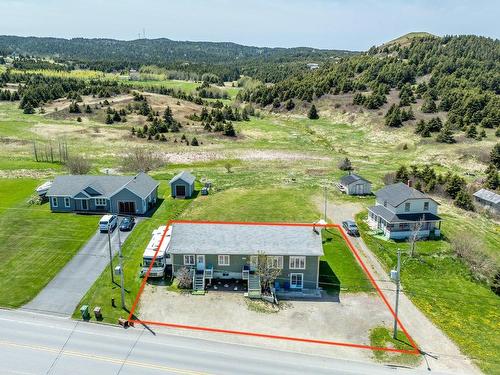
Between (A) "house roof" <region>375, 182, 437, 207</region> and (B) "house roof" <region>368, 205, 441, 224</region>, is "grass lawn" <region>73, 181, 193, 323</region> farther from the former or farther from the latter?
(A) "house roof" <region>375, 182, 437, 207</region>

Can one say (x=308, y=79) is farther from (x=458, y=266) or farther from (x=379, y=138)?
(x=458, y=266)

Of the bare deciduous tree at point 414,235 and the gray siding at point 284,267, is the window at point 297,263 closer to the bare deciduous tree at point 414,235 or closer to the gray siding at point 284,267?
the gray siding at point 284,267

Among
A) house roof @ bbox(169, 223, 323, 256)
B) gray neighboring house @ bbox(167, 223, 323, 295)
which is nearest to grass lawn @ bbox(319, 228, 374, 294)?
gray neighboring house @ bbox(167, 223, 323, 295)

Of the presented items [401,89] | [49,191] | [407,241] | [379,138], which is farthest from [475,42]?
[49,191]

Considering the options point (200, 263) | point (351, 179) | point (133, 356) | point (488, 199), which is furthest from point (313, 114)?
point (133, 356)

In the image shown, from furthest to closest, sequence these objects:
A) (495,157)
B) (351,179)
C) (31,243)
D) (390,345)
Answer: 1. (495,157)
2. (351,179)
3. (31,243)
4. (390,345)

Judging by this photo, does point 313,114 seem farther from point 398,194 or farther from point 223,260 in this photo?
point 223,260
